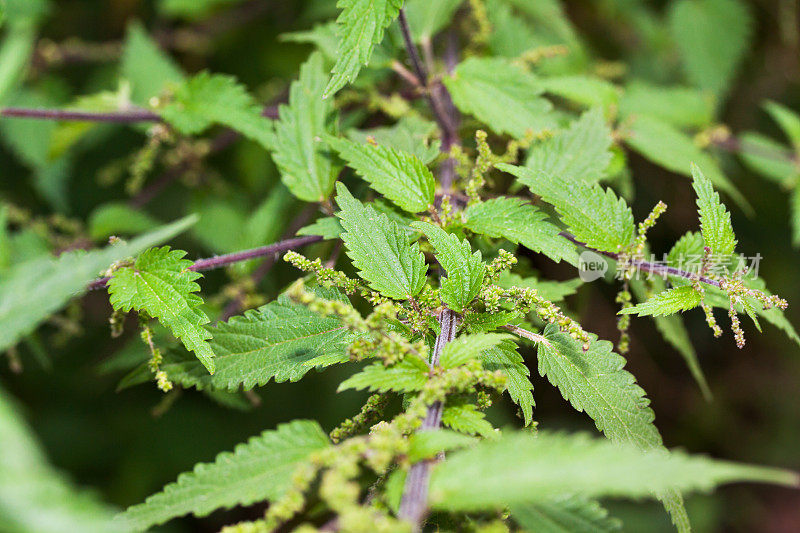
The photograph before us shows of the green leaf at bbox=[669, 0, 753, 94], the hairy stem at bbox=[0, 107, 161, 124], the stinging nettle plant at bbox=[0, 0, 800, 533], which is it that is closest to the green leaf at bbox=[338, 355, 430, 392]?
→ the stinging nettle plant at bbox=[0, 0, 800, 533]

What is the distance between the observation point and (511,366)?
4.81 ft

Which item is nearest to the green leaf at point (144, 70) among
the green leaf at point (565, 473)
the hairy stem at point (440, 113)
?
the hairy stem at point (440, 113)

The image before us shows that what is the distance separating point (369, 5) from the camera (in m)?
1.57

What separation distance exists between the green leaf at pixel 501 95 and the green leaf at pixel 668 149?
0.40 m

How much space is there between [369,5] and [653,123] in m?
1.25

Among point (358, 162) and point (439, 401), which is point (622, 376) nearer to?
point (439, 401)

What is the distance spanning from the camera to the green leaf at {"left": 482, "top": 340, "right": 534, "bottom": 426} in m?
1.41

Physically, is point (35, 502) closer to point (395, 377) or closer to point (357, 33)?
point (395, 377)

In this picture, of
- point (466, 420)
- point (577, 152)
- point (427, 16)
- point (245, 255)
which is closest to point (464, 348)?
point (466, 420)

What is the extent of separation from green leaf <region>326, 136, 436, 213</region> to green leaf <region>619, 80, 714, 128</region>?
1.37 m

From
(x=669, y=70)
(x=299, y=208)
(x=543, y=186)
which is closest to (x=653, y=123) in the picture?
(x=543, y=186)

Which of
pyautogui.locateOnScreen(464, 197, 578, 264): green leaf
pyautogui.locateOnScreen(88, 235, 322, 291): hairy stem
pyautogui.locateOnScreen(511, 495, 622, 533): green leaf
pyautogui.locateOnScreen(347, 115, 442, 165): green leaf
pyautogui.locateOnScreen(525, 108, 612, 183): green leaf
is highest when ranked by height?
pyautogui.locateOnScreen(347, 115, 442, 165): green leaf

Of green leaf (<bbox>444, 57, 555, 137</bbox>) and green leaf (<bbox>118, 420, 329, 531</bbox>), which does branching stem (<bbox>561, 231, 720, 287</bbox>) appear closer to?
green leaf (<bbox>444, 57, 555, 137</bbox>)

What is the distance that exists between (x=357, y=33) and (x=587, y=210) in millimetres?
727
